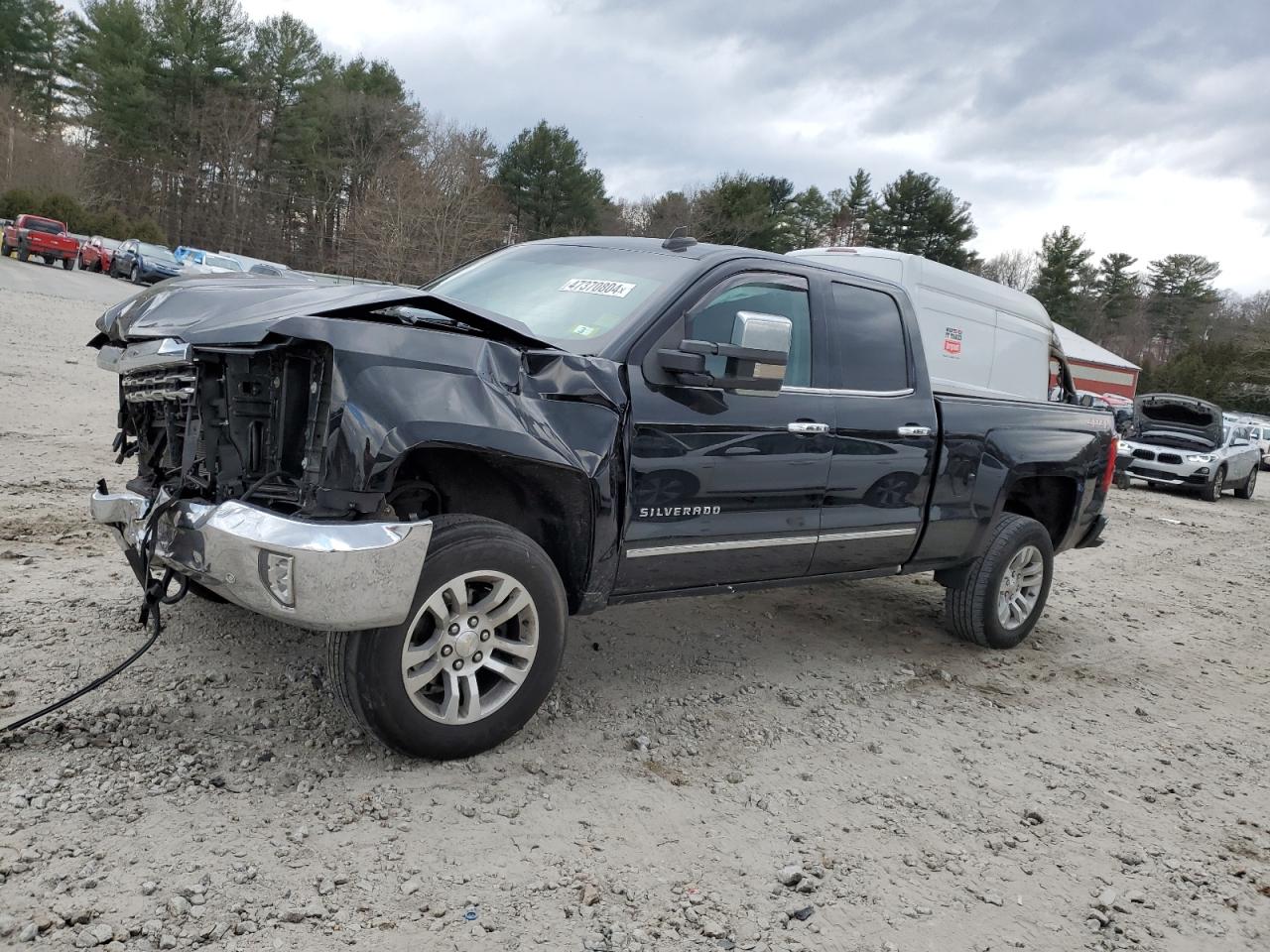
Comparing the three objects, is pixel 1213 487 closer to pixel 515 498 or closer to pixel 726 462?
pixel 726 462

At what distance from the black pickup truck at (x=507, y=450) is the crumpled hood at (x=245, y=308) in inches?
0.6

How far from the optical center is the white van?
37.4 ft

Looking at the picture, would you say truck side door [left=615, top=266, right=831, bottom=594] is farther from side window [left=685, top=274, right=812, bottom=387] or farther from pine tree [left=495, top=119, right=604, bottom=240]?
pine tree [left=495, top=119, right=604, bottom=240]

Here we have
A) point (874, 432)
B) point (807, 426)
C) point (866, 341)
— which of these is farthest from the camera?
point (866, 341)

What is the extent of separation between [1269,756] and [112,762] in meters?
4.89

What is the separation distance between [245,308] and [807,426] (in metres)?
2.33

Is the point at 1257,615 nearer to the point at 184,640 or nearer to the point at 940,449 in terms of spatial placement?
the point at 940,449

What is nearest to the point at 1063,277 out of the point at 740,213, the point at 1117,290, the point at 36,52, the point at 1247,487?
the point at 1117,290

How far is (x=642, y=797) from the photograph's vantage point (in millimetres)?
3426

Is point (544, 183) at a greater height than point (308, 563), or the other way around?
point (544, 183)

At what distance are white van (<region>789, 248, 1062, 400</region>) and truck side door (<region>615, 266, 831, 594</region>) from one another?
702cm

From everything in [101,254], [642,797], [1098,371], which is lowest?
[642,797]

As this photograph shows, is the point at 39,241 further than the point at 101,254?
No

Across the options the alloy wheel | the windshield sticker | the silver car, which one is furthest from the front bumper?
the alloy wheel
